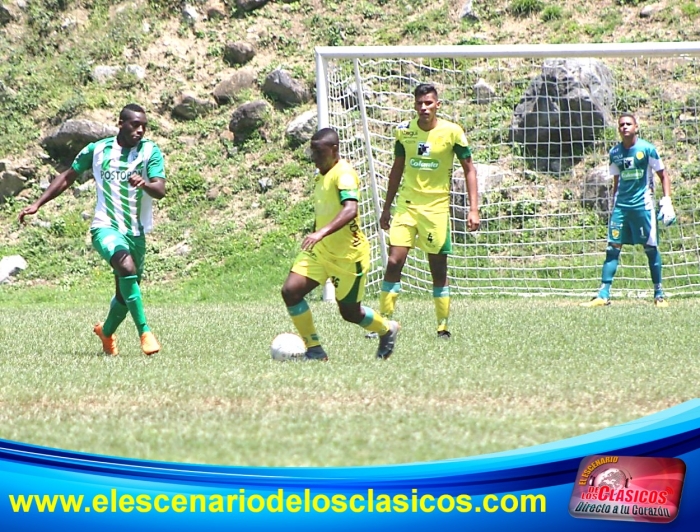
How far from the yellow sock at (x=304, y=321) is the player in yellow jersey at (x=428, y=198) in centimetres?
162

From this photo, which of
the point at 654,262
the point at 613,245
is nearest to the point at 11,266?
→ the point at 613,245

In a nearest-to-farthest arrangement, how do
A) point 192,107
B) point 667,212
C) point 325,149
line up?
point 325,149, point 667,212, point 192,107

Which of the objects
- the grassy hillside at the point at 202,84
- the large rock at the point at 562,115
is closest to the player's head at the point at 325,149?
the large rock at the point at 562,115

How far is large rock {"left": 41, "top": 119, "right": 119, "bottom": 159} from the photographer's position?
18875 mm

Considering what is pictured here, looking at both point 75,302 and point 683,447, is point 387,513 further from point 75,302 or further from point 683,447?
point 75,302

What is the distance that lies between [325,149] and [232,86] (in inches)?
513

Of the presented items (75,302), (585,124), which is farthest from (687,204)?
(75,302)

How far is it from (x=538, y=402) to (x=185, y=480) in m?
2.27

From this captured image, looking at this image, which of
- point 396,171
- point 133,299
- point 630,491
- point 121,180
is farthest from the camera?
point 396,171

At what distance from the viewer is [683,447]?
394 centimetres

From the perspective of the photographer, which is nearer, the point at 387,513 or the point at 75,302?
the point at 387,513

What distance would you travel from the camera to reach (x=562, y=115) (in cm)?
1490

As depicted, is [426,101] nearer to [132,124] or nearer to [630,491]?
[132,124]

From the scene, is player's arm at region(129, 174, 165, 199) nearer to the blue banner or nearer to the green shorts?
the green shorts
